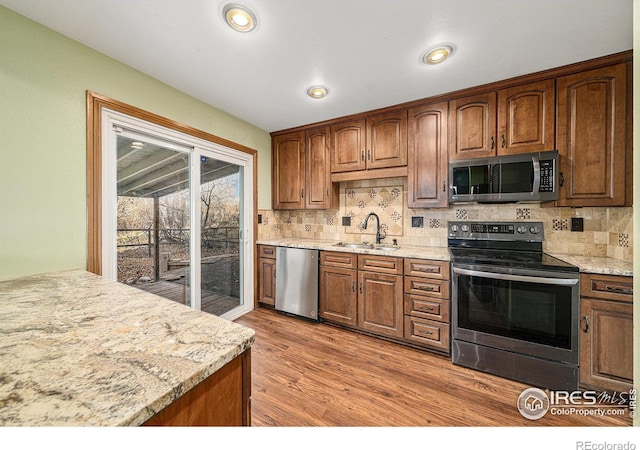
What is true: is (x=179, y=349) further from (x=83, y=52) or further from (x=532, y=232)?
(x=532, y=232)

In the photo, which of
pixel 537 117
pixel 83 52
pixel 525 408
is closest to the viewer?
pixel 525 408

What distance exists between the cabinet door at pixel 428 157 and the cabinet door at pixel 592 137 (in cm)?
82

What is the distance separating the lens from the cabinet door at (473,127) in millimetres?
2115

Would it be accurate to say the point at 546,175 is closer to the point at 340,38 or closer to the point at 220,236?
the point at 340,38

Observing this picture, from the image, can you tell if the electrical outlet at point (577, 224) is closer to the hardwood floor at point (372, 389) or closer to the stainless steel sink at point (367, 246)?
the hardwood floor at point (372, 389)

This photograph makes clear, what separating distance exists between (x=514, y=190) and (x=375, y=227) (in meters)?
1.37

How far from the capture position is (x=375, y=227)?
2.93 meters

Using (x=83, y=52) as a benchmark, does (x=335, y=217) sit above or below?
below

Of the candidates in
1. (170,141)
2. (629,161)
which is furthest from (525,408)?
(170,141)

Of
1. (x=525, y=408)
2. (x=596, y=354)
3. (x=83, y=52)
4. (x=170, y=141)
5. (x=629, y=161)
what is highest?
(x=83, y=52)

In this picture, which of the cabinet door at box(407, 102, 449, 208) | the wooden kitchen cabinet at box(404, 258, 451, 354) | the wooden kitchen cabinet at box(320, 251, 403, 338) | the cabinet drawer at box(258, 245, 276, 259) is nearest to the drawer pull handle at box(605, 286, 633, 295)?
the wooden kitchen cabinet at box(404, 258, 451, 354)

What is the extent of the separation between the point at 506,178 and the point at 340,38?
1708mm

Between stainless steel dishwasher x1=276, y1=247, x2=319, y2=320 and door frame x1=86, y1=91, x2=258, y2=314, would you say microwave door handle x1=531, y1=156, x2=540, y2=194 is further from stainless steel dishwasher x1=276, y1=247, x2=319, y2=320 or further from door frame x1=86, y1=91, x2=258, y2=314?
door frame x1=86, y1=91, x2=258, y2=314

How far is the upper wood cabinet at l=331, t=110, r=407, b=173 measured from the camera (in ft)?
8.27
